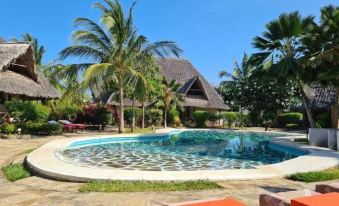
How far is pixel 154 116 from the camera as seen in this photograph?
2642cm

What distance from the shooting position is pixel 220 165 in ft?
31.3

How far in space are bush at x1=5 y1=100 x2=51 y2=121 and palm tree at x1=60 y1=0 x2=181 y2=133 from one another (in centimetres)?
273

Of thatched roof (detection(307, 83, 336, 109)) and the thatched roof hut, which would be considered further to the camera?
thatched roof (detection(307, 83, 336, 109))

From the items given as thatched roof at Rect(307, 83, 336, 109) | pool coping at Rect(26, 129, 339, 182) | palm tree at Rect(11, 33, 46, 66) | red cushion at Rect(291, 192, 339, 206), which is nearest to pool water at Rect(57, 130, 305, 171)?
pool coping at Rect(26, 129, 339, 182)

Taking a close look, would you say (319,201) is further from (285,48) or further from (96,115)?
(96,115)

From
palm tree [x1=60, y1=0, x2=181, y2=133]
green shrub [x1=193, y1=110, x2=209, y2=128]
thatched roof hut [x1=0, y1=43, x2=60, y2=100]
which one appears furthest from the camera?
green shrub [x1=193, y1=110, x2=209, y2=128]

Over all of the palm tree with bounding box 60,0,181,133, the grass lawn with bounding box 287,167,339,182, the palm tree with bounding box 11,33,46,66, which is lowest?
the grass lawn with bounding box 287,167,339,182

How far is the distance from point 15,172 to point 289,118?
25416mm

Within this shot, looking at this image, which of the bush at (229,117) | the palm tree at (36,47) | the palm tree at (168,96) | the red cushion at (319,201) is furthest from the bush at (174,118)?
the red cushion at (319,201)

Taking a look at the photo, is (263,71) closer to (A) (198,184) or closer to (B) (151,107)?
(A) (198,184)

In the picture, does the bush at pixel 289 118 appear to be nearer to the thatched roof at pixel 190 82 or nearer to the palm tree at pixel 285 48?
the thatched roof at pixel 190 82

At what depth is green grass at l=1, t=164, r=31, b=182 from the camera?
6.76m

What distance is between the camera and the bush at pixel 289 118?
94.5 ft

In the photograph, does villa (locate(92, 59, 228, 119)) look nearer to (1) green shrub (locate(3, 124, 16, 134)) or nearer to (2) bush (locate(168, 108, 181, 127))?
(2) bush (locate(168, 108, 181, 127))
